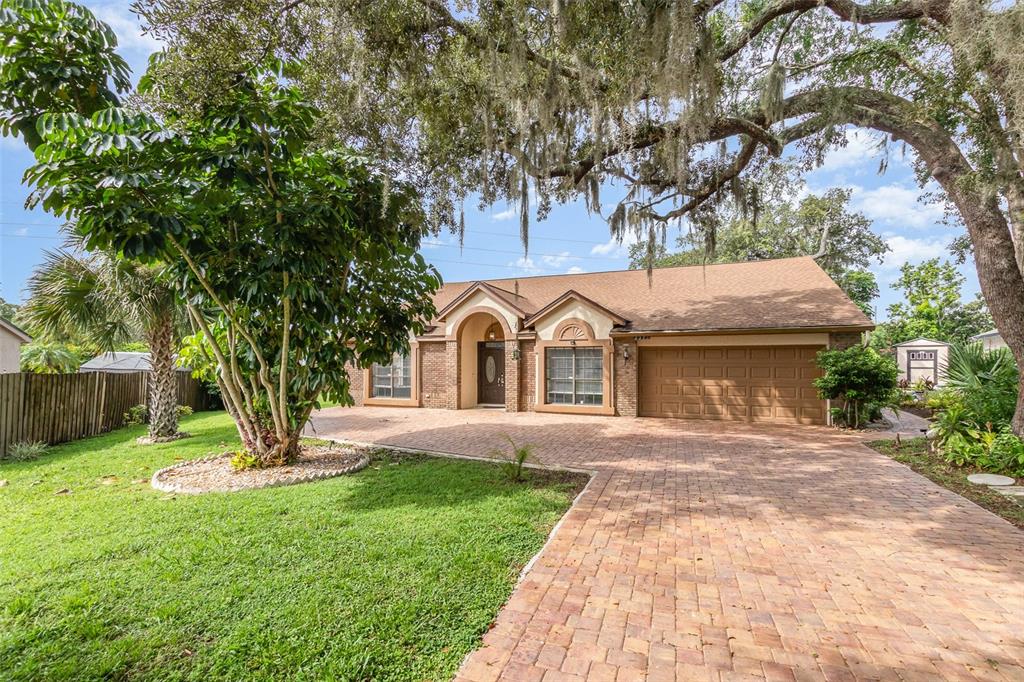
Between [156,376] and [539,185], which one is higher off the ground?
[539,185]

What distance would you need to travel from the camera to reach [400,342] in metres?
7.48

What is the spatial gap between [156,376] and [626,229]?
10715mm

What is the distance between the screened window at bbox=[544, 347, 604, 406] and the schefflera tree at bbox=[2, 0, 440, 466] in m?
7.16

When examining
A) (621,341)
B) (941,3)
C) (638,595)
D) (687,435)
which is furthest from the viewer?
(621,341)

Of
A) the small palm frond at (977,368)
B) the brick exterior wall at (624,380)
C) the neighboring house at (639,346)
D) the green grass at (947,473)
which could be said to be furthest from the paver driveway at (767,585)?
the brick exterior wall at (624,380)

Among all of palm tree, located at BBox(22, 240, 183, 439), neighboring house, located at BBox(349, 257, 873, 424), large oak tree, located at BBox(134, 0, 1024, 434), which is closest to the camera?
large oak tree, located at BBox(134, 0, 1024, 434)

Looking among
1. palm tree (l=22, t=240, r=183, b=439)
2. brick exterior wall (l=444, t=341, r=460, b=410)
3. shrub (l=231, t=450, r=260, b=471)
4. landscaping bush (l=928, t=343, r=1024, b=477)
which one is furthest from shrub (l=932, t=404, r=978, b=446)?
palm tree (l=22, t=240, r=183, b=439)

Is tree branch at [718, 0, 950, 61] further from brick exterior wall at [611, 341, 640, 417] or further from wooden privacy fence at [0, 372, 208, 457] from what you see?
wooden privacy fence at [0, 372, 208, 457]

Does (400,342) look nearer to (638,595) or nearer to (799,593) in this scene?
(638,595)

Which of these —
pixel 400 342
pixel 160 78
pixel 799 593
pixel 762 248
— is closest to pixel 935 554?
pixel 799 593

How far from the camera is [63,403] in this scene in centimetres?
982

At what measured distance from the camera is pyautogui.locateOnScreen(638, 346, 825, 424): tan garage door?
11.8 metres

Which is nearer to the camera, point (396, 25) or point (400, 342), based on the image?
point (396, 25)

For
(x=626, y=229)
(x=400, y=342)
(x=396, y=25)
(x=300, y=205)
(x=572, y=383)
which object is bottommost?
(x=572, y=383)
